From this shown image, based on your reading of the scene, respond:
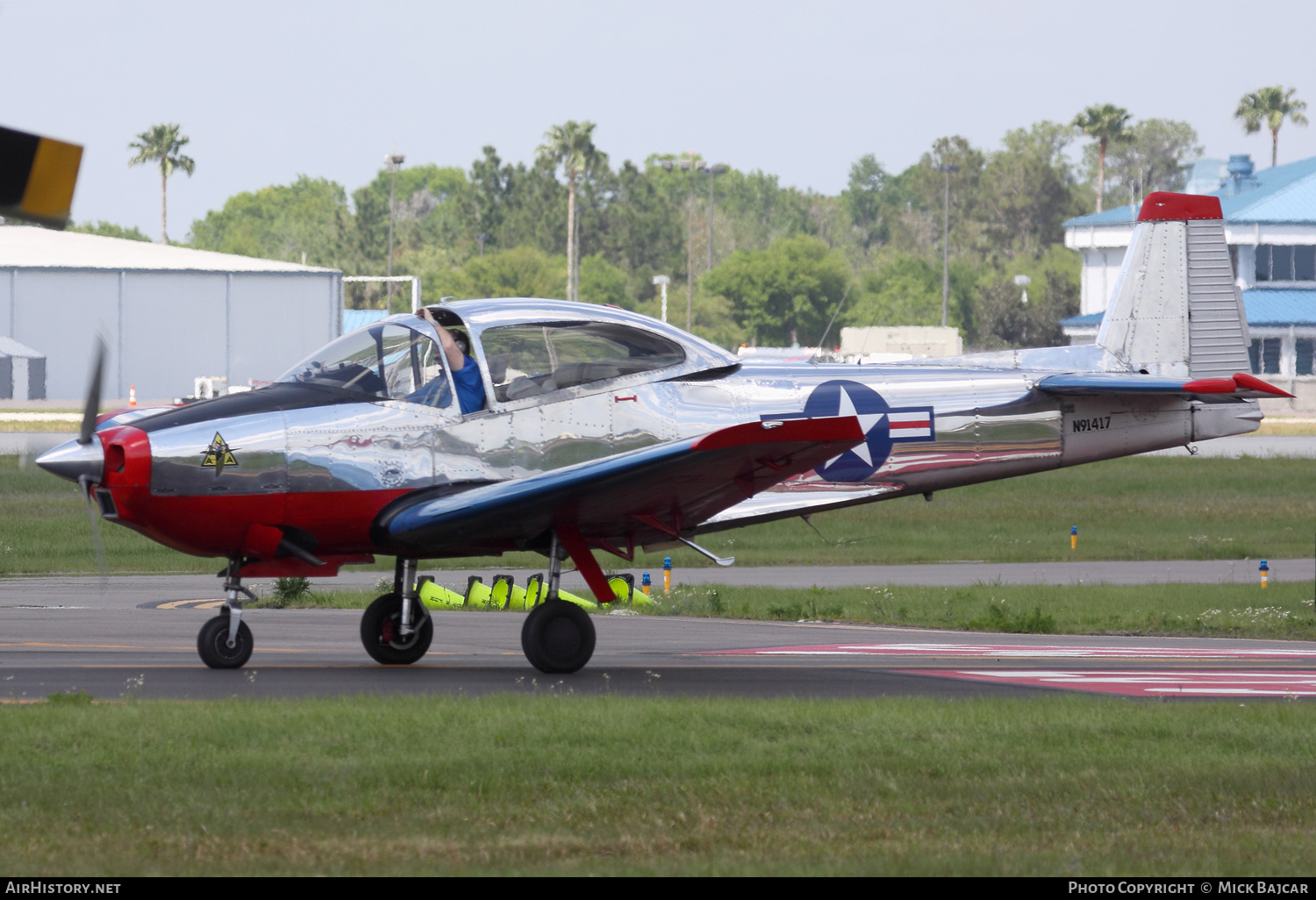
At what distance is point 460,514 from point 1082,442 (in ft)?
21.3

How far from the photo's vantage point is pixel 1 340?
81250mm

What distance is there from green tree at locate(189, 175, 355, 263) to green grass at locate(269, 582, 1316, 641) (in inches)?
4548

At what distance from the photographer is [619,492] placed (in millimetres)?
11844

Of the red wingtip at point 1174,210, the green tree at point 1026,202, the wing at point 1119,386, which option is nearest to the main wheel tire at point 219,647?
the wing at point 1119,386

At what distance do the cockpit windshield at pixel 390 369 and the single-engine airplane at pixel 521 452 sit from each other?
15 millimetres

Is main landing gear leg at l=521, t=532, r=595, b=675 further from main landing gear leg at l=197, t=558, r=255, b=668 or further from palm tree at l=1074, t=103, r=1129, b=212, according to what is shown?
palm tree at l=1074, t=103, r=1129, b=212

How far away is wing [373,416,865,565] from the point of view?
37.1 ft

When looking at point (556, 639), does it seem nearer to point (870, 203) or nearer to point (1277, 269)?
point (1277, 269)

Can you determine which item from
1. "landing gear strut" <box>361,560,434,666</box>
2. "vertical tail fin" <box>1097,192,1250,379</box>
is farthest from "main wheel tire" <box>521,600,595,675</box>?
"vertical tail fin" <box>1097,192,1250,379</box>

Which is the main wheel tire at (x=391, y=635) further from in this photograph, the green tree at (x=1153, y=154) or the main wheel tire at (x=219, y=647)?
the green tree at (x=1153, y=154)

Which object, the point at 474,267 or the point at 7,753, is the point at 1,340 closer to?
the point at 474,267

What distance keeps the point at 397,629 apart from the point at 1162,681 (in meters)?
6.31

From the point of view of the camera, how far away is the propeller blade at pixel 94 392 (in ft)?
32.5

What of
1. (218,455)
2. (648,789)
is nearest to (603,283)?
(218,455)
